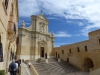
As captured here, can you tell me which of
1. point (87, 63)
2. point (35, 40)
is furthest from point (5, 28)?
point (87, 63)

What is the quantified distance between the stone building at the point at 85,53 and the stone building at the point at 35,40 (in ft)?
16.9

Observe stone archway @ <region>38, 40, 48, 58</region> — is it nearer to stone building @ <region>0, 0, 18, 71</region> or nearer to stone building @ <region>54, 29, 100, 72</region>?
stone building @ <region>54, 29, 100, 72</region>

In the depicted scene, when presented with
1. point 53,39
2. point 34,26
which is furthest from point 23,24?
point 53,39

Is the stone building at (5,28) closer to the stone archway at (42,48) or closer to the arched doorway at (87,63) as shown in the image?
the stone archway at (42,48)

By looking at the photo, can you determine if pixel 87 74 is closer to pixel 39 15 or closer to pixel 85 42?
pixel 85 42

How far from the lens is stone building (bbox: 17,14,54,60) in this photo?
2575 centimetres

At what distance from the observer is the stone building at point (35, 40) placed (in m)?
25.7

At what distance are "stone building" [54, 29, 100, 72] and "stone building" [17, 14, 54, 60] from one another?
5.17 m

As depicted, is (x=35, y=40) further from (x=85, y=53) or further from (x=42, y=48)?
(x=85, y=53)

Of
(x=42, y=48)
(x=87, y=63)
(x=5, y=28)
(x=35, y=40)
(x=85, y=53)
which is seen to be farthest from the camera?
(x=42, y=48)

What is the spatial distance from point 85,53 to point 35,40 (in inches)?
492

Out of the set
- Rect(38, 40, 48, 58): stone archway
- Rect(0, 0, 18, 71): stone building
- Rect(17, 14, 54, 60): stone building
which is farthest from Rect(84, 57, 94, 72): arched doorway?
Rect(0, 0, 18, 71): stone building

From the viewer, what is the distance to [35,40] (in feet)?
91.8

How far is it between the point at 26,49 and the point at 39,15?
10.3 metres
